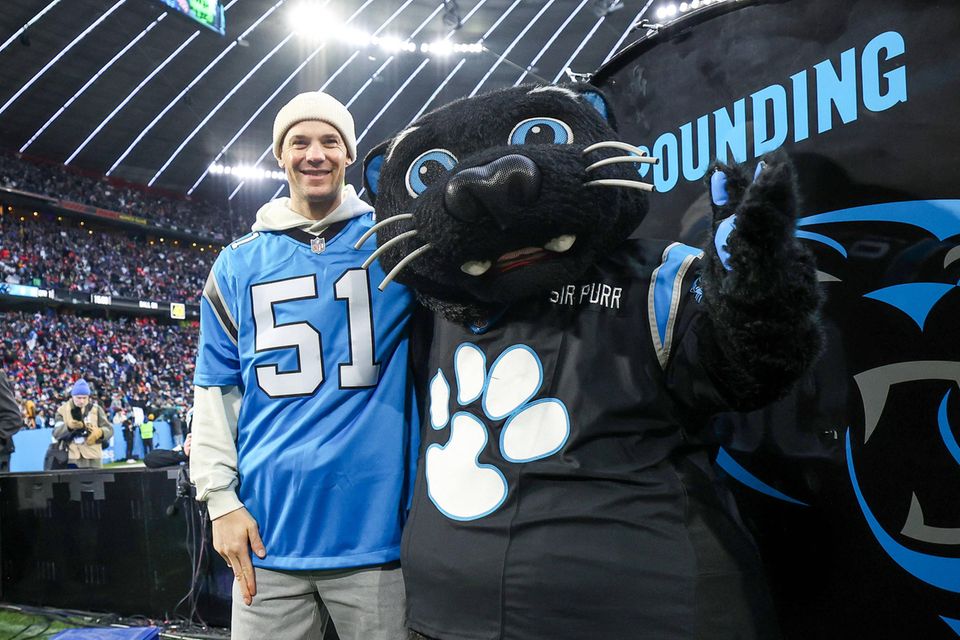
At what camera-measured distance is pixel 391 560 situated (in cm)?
156

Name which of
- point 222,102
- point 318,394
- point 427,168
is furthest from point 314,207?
point 222,102

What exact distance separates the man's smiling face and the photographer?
23.9 ft

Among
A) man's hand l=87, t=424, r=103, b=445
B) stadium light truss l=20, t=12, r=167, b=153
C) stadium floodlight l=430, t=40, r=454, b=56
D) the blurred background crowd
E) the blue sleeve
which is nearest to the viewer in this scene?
the blue sleeve

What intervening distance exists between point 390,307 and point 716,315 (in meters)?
0.80

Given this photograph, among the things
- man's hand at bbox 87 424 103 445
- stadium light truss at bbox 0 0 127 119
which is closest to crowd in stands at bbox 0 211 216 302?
stadium light truss at bbox 0 0 127 119

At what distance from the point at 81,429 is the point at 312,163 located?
7506mm

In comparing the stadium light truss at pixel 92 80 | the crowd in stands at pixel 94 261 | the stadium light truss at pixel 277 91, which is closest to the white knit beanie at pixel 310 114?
the stadium light truss at pixel 277 91

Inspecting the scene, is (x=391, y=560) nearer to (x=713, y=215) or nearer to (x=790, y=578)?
(x=790, y=578)

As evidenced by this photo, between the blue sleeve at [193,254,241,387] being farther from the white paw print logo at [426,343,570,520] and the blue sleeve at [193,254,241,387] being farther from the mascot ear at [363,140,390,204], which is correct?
the white paw print logo at [426,343,570,520]

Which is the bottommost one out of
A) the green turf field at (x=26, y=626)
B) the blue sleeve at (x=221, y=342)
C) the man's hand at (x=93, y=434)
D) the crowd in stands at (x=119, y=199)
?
the green turf field at (x=26, y=626)

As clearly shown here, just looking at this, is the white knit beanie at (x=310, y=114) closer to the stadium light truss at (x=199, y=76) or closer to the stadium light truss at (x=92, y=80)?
the stadium light truss at (x=199, y=76)

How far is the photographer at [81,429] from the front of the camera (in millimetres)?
7891

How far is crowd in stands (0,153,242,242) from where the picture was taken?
1992 centimetres

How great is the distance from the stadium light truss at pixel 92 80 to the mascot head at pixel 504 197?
1676cm
